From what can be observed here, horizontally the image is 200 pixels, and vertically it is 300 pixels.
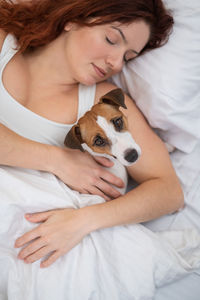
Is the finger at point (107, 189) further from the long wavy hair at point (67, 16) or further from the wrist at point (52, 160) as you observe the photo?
the long wavy hair at point (67, 16)

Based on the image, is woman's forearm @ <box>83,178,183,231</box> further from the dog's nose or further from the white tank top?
the white tank top

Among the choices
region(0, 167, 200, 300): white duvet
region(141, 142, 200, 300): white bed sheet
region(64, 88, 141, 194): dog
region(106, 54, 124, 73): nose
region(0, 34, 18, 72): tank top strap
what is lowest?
region(141, 142, 200, 300): white bed sheet

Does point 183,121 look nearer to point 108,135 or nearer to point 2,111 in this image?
point 108,135

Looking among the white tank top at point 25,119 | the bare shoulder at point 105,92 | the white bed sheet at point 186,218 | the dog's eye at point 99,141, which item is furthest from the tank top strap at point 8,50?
the white bed sheet at point 186,218

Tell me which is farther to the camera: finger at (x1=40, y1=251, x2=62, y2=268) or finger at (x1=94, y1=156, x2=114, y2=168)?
finger at (x1=94, y1=156, x2=114, y2=168)

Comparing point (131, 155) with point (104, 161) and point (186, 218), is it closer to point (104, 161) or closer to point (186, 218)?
point (104, 161)

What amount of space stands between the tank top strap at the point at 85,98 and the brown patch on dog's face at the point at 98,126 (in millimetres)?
148

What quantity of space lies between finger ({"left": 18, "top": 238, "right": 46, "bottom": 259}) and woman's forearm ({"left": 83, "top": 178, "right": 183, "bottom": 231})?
24 centimetres

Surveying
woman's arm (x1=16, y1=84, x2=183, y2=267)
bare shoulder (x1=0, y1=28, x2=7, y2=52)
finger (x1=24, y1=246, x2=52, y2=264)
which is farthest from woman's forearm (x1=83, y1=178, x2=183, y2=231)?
bare shoulder (x1=0, y1=28, x2=7, y2=52)

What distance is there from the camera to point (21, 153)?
135 centimetres

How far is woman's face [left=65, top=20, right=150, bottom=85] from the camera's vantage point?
54.5 inches

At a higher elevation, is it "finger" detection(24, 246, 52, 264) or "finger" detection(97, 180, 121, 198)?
"finger" detection(24, 246, 52, 264)

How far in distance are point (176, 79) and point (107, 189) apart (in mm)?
734

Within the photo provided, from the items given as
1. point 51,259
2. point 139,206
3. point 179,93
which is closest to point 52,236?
point 51,259
